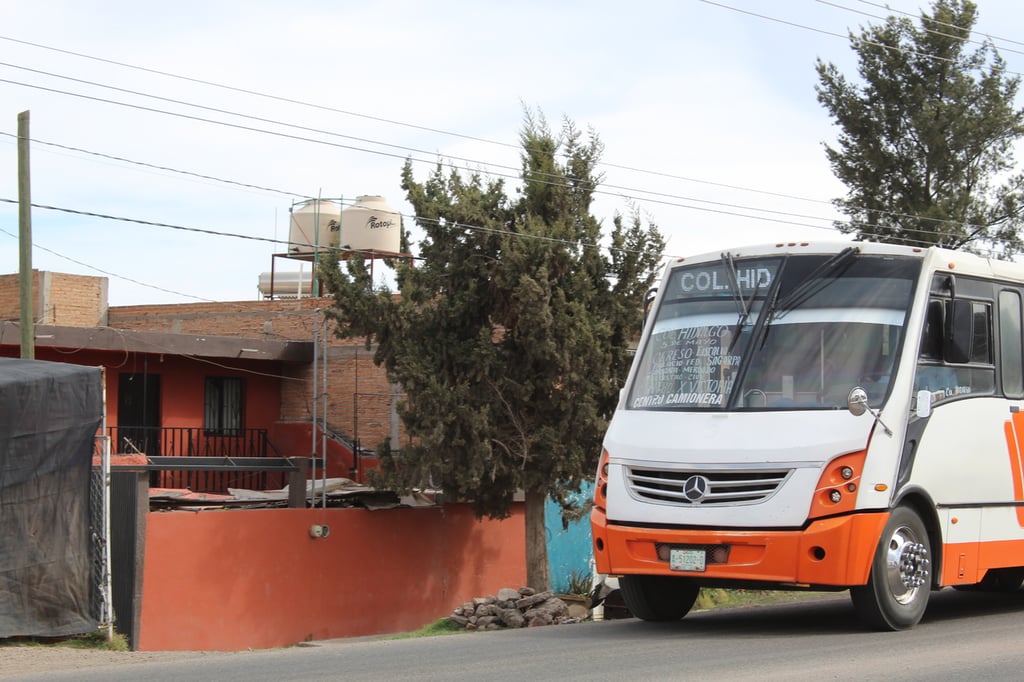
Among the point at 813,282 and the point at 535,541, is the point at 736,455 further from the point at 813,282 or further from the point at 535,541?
the point at 535,541

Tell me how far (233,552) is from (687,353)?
10016 millimetres

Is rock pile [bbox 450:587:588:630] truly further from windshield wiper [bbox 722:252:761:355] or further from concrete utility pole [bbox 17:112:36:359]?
concrete utility pole [bbox 17:112:36:359]

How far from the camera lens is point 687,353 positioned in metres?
10.6

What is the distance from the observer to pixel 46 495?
1204 centimetres

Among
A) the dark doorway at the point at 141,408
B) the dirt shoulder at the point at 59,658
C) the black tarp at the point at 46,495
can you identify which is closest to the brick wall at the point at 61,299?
the dark doorway at the point at 141,408

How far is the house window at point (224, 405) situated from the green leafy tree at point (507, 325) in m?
8.10

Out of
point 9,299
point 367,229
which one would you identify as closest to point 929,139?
point 367,229

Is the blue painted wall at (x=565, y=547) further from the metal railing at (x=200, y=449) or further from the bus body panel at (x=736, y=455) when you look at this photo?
the bus body panel at (x=736, y=455)

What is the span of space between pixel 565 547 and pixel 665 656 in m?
14.1

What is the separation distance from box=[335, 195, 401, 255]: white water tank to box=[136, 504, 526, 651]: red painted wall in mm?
9905

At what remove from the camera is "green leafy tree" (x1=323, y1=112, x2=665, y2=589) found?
18.4 meters

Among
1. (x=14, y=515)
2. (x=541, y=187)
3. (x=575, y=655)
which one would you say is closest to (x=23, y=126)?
(x=541, y=187)

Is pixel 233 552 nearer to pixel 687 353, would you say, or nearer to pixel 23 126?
pixel 23 126

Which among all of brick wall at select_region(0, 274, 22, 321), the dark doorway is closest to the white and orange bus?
the dark doorway
